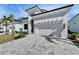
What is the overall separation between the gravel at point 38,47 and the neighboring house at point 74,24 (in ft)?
2.01

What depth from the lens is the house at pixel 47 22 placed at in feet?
22.6

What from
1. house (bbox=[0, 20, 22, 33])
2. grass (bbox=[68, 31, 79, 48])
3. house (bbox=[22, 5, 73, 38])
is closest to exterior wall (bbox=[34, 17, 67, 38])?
house (bbox=[22, 5, 73, 38])

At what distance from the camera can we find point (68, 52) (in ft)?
21.3

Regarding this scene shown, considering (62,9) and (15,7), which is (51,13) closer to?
(62,9)

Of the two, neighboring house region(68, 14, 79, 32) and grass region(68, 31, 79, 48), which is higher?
neighboring house region(68, 14, 79, 32)

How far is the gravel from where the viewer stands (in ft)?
21.6

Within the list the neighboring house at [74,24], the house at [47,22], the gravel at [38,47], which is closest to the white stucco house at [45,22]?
the house at [47,22]

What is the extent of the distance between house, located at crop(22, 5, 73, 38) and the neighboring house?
24 cm

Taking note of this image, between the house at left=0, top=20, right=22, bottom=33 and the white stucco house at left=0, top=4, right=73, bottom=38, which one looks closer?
the white stucco house at left=0, top=4, right=73, bottom=38

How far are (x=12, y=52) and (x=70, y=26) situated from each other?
10.0 ft

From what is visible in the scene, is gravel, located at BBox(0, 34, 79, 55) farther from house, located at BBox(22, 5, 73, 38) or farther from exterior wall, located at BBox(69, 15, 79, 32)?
exterior wall, located at BBox(69, 15, 79, 32)

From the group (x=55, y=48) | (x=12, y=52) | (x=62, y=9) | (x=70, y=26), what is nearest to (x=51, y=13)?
(x=62, y=9)

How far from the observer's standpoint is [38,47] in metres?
6.85

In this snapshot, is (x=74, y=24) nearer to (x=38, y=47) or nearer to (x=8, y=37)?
(x=38, y=47)
